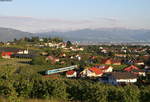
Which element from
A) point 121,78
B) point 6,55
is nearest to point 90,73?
point 121,78

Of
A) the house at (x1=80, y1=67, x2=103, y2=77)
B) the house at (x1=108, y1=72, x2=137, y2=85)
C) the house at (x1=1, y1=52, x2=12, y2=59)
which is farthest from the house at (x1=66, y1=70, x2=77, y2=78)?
the house at (x1=1, y1=52, x2=12, y2=59)

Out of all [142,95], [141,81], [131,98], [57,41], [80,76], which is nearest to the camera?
[131,98]

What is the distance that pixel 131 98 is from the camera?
9.02 meters

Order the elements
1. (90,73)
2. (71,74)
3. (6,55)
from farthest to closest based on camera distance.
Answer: (6,55)
(90,73)
(71,74)

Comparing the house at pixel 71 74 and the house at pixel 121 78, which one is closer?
the house at pixel 121 78

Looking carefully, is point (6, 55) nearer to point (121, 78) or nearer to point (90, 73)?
point (90, 73)

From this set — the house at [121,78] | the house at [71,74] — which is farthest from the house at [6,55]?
the house at [121,78]

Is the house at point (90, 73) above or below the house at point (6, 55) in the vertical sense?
below

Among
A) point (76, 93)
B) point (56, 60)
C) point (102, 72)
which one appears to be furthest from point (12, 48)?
point (76, 93)

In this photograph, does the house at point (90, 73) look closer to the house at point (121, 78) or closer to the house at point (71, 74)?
the house at point (71, 74)

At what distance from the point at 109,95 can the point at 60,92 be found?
1.71m

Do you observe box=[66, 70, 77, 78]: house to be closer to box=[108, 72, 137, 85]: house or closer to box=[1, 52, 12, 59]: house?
box=[108, 72, 137, 85]: house

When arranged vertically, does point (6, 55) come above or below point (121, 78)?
above

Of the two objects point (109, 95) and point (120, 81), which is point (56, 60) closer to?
point (120, 81)
